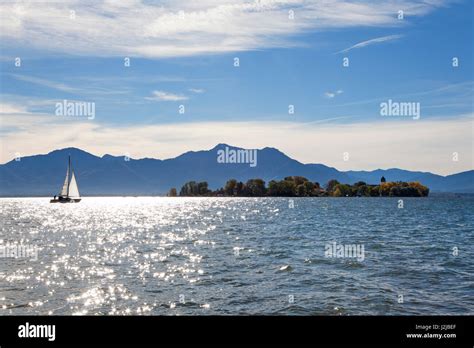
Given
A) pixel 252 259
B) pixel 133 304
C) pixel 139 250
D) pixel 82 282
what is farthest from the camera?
pixel 139 250

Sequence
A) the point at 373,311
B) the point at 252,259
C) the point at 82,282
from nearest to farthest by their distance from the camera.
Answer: the point at 373,311, the point at 82,282, the point at 252,259

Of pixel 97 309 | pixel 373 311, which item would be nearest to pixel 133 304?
pixel 97 309

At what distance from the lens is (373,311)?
78.5ft
